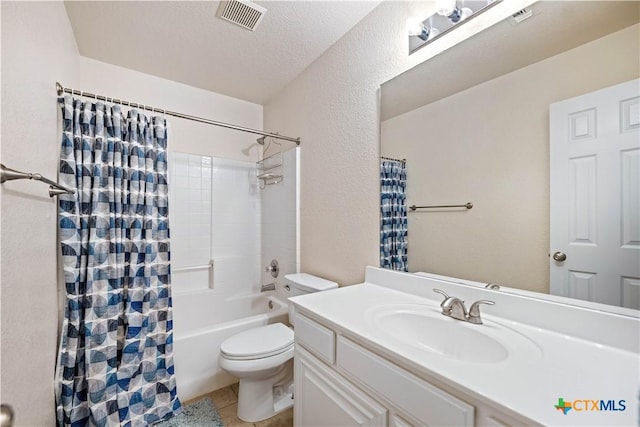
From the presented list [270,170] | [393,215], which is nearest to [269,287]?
[270,170]

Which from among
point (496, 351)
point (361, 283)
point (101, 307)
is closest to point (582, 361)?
point (496, 351)

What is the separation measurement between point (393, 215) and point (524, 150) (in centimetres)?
62

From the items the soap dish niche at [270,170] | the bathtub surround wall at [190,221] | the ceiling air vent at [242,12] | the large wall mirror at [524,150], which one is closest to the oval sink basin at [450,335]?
the large wall mirror at [524,150]

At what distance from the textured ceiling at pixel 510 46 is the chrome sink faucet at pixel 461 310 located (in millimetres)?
885

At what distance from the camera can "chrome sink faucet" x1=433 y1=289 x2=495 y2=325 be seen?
92cm

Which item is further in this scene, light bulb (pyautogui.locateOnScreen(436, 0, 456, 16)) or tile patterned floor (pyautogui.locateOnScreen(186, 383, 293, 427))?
tile patterned floor (pyautogui.locateOnScreen(186, 383, 293, 427))

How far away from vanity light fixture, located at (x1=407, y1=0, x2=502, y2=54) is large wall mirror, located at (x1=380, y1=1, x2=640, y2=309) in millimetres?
88

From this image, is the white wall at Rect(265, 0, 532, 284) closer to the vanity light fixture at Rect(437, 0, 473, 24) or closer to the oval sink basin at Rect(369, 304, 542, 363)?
the vanity light fixture at Rect(437, 0, 473, 24)

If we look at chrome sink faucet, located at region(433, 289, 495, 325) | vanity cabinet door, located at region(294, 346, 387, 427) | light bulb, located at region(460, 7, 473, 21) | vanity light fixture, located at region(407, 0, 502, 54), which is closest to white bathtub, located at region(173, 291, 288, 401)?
vanity cabinet door, located at region(294, 346, 387, 427)

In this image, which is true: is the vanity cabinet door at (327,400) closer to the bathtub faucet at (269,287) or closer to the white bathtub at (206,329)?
the white bathtub at (206,329)

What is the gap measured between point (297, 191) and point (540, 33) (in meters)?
1.60

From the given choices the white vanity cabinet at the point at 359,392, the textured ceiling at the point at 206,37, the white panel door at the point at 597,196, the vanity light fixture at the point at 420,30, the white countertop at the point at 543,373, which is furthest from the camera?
the textured ceiling at the point at 206,37

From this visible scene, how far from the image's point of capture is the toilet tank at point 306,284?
1.61 meters

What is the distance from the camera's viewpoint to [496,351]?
0.80m
